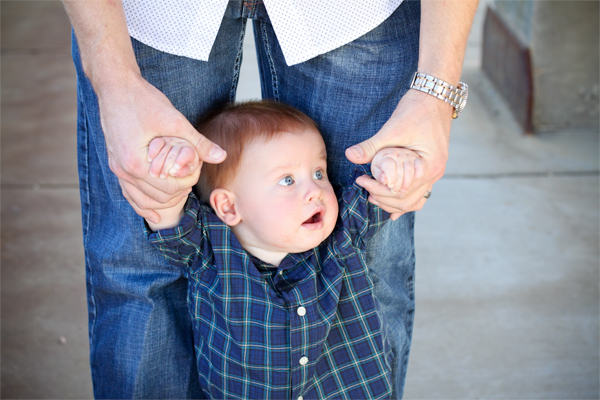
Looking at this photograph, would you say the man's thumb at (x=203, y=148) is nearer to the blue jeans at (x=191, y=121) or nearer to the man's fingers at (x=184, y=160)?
the man's fingers at (x=184, y=160)

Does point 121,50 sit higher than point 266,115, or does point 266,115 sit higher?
point 121,50

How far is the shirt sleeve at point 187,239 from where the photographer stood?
1164 mm

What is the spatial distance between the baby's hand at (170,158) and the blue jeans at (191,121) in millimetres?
275

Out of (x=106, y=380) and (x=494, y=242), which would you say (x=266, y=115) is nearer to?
(x=106, y=380)

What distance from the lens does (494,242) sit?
→ 7.50ft

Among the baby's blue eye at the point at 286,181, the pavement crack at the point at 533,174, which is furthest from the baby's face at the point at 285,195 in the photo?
the pavement crack at the point at 533,174

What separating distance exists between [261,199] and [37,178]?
6.19 feet

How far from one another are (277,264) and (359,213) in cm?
21

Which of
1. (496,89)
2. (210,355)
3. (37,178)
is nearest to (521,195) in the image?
(496,89)

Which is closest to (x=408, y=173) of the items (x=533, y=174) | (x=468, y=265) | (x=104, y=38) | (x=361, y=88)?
(x=361, y=88)

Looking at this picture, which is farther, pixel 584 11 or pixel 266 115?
pixel 584 11

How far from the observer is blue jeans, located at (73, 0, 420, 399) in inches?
49.5

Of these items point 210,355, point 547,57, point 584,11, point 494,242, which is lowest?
point 494,242

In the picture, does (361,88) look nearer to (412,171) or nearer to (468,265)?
(412,171)
